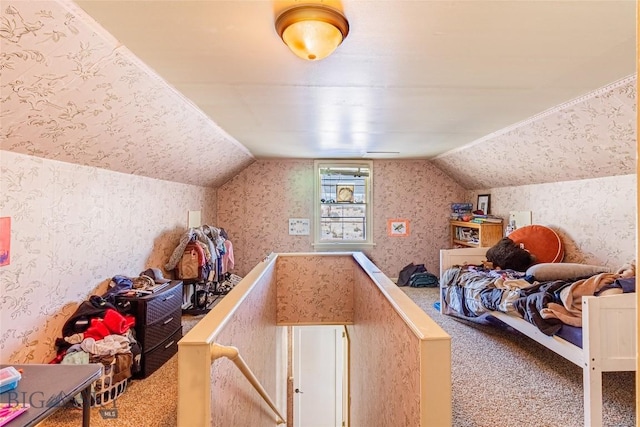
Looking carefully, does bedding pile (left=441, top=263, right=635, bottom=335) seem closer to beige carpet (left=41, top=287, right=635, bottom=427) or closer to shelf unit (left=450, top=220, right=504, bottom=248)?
beige carpet (left=41, top=287, right=635, bottom=427)

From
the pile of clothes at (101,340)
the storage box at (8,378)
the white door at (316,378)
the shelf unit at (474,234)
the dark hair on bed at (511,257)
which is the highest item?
the shelf unit at (474,234)

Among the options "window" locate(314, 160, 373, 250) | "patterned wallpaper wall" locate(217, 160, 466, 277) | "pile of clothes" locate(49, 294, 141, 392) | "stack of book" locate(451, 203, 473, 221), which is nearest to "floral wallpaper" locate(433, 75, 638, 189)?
"stack of book" locate(451, 203, 473, 221)

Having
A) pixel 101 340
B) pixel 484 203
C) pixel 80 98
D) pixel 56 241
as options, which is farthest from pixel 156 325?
pixel 484 203

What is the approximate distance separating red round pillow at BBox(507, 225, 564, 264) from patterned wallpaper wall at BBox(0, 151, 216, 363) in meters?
4.15

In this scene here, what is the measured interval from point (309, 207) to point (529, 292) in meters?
3.48

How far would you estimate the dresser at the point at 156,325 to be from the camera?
2.45m

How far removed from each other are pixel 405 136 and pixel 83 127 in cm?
291

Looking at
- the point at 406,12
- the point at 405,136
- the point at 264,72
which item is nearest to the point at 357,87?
the point at 264,72

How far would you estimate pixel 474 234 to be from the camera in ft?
16.3

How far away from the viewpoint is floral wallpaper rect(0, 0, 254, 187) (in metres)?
1.36

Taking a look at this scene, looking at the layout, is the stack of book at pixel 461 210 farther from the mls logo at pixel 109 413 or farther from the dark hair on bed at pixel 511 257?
the mls logo at pixel 109 413

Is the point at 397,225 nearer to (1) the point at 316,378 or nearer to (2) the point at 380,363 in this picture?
(1) the point at 316,378

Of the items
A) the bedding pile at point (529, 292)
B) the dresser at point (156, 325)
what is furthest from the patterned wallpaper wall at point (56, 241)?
the bedding pile at point (529, 292)

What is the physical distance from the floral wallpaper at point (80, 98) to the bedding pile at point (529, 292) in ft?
9.62
